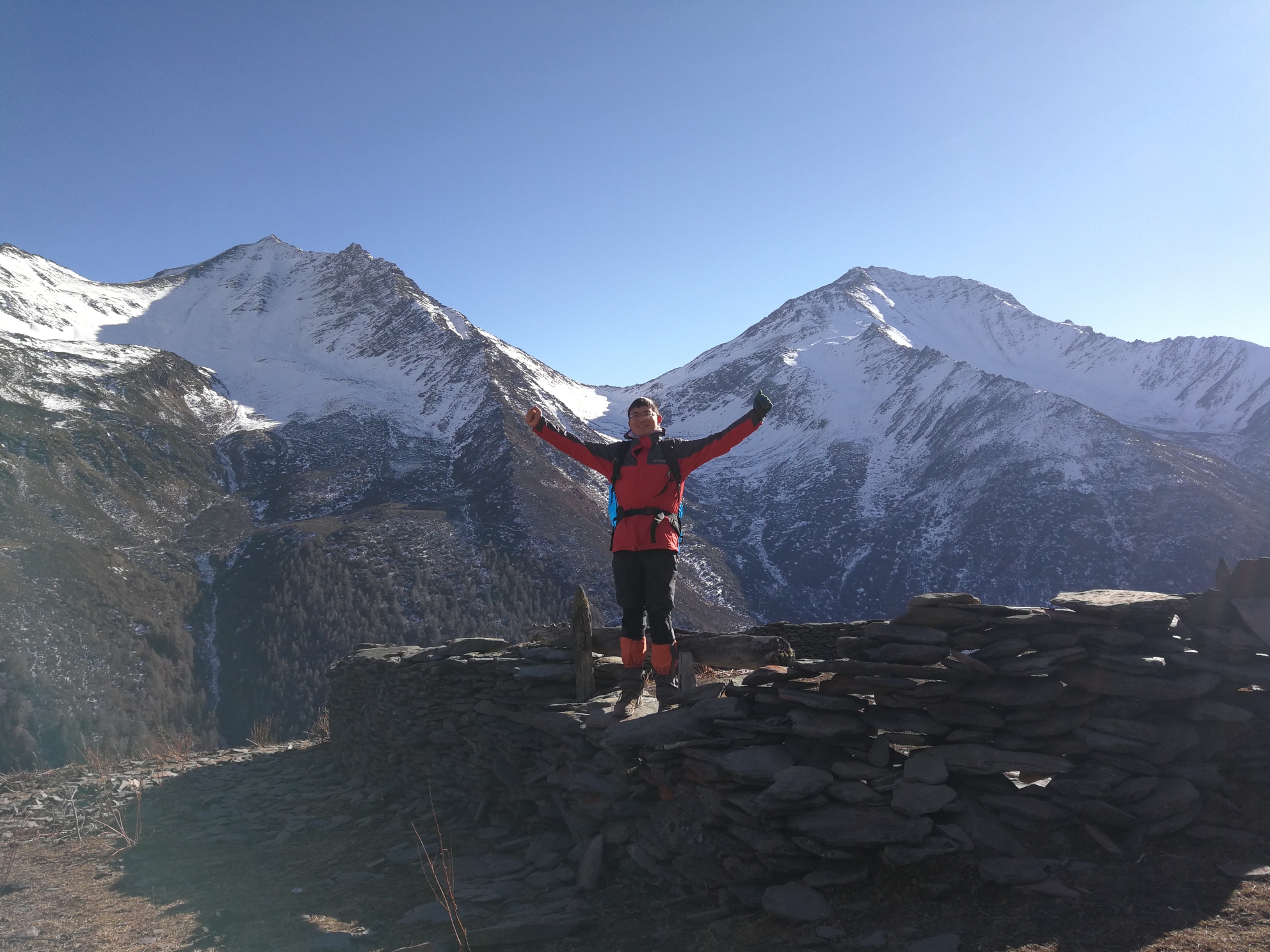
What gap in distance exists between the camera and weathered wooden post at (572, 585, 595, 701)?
814cm

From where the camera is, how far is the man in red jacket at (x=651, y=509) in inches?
271

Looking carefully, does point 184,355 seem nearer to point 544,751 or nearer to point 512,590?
point 512,590

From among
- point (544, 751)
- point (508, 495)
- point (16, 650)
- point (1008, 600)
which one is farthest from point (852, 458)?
point (544, 751)

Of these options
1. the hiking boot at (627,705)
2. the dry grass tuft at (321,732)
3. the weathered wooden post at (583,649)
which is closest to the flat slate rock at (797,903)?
the hiking boot at (627,705)

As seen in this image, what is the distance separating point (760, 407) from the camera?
6840mm

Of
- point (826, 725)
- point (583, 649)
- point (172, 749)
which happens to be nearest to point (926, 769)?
point (826, 725)

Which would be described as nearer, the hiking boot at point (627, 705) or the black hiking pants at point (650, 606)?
the black hiking pants at point (650, 606)

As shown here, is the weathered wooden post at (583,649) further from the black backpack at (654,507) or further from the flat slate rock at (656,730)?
the black backpack at (654,507)

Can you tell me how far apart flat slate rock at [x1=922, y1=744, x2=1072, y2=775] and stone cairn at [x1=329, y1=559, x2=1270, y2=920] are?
0.01m

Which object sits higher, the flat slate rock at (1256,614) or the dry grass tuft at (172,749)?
the flat slate rock at (1256,614)

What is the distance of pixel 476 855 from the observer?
793cm

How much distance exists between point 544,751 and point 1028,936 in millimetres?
4889

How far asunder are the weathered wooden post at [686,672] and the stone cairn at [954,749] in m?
0.27

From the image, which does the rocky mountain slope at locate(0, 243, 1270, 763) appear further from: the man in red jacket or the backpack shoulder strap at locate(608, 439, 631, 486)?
the backpack shoulder strap at locate(608, 439, 631, 486)
